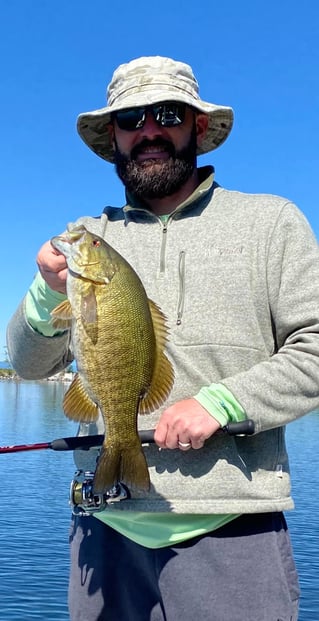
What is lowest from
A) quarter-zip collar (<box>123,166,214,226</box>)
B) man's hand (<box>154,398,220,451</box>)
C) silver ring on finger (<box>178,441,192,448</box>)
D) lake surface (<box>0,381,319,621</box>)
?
lake surface (<box>0,381,319,621</box>)

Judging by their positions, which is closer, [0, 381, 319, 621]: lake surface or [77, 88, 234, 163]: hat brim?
[77, 88, 234, 163]: hat brim

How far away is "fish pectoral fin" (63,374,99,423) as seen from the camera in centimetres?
324

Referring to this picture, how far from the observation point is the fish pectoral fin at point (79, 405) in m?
3.24

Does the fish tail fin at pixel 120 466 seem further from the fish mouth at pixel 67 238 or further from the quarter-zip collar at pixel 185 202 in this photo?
the quarter-zip collar at pixel 185 202

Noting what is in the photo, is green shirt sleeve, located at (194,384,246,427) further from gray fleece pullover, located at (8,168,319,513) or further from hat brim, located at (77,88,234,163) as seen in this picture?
hat brim, located at (77,88,234,163)

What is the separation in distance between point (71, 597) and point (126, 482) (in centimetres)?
108

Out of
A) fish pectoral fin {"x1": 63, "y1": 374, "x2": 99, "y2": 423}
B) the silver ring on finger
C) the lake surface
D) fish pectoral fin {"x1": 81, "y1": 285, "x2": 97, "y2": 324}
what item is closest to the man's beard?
fish pectoral fin {"x1": 81, "y1": 285, "x2": 97, "y2": 324}

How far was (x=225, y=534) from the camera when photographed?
3.39 m

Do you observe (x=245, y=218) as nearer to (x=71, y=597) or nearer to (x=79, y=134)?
(x=79, y=134)

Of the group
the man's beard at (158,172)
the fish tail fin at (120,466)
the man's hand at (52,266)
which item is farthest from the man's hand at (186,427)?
the man's beard at (158,172)

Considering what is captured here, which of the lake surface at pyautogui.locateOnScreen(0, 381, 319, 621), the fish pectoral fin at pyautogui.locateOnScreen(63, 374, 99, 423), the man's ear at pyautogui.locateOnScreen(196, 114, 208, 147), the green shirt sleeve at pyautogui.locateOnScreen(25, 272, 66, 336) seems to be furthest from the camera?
the lake surface at pyautogui.locateOnScreen(0, 381, 319, 621)

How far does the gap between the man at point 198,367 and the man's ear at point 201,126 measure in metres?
0.17

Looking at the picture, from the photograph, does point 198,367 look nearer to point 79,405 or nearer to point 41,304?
point 79,405

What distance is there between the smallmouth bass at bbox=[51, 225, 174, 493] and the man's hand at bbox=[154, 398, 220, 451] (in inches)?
5.2
